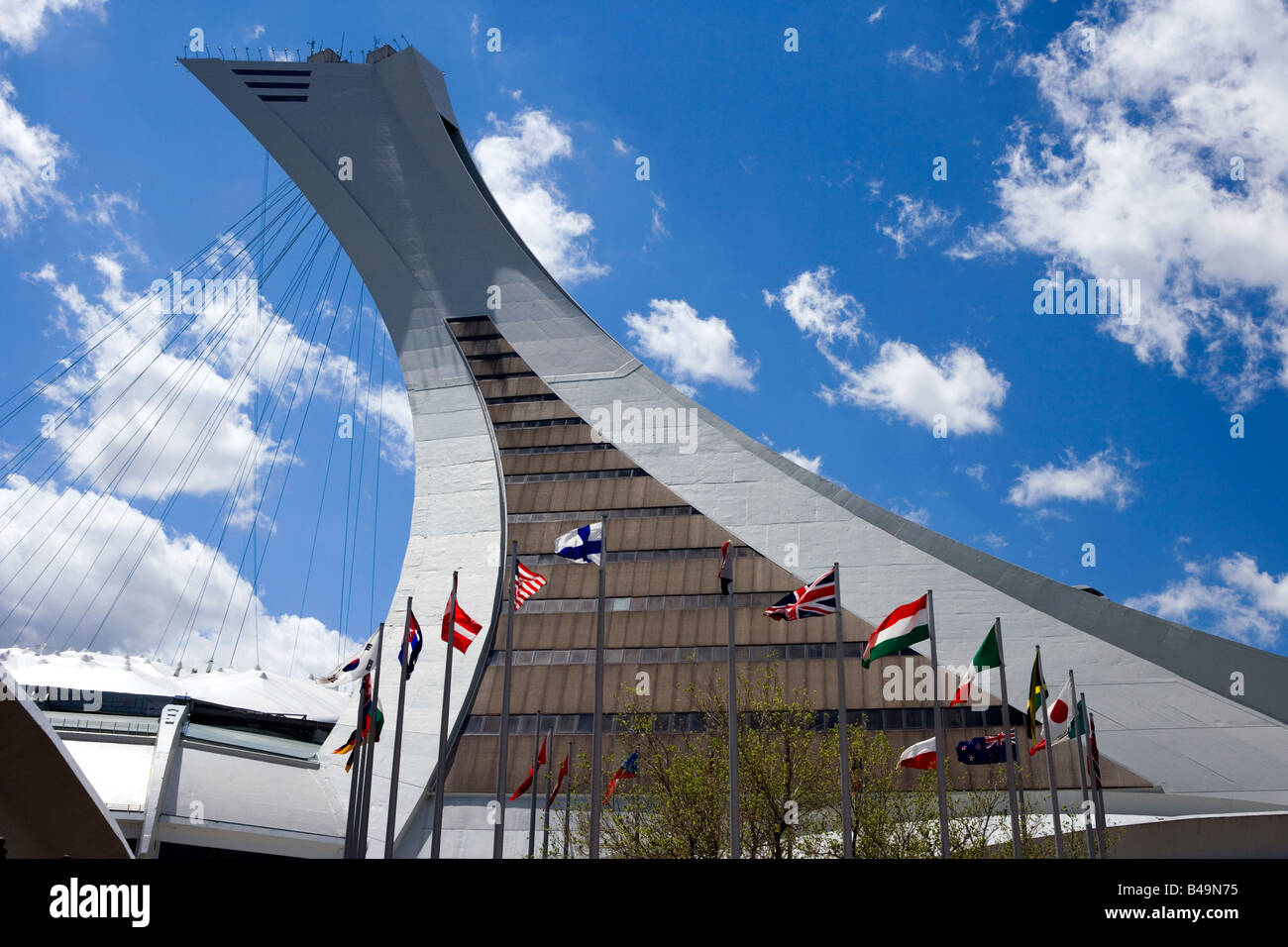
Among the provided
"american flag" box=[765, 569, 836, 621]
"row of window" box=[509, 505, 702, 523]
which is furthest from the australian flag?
"row of window" box=[509, 505, 702, 523]

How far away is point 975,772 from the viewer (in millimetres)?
27875

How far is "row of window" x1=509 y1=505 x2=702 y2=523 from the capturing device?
121ft

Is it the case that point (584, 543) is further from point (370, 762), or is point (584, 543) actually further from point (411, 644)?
point (370, 762)

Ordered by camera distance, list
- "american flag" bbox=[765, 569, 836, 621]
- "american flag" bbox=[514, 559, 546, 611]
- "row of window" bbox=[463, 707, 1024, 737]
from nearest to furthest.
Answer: "american flag" bbox=[765, 569, 836, 621] → "american flag" bbox=[514, 559, 546, 611] → "row of window" bbox=[463, 707, 1024, 737]

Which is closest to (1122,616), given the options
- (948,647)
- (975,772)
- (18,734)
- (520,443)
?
(948,647)

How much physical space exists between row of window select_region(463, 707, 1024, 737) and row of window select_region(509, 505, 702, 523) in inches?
322

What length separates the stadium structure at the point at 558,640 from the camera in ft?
89.5

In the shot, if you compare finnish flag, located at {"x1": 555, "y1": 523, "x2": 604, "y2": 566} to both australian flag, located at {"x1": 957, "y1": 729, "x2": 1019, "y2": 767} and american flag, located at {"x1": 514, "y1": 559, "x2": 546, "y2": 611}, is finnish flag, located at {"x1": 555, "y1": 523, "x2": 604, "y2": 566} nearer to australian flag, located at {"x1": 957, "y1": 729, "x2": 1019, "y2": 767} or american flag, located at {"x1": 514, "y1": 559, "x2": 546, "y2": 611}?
american flag, located at {"x1": 514, "y1": 559, "x2": 546, "y2": 611}

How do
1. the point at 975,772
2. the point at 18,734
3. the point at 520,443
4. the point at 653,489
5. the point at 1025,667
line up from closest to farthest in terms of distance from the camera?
1. the point at 18,734
2. the point at 975,772
3. the point at 1025,667
4. the point at 653,489
5. the point at 520,443

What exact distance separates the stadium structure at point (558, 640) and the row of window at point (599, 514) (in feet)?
0.40
